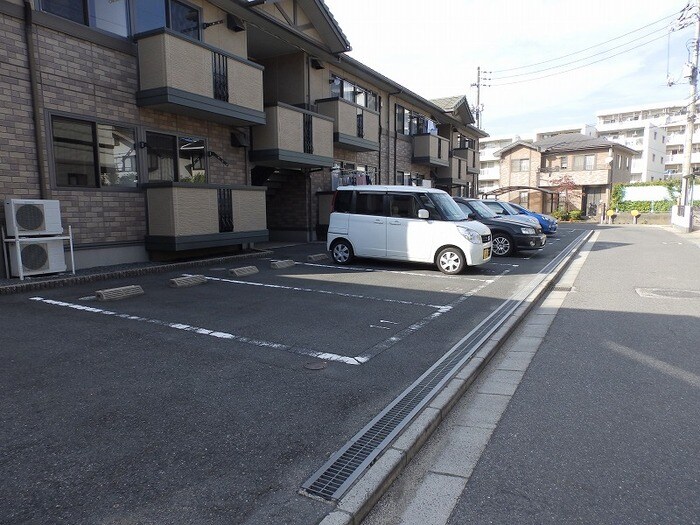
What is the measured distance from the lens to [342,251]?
35.2ft

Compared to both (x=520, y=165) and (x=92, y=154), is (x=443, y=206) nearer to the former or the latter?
(x=92, y=154)

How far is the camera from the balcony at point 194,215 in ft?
30.7

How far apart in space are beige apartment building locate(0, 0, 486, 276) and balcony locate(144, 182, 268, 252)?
0.03 metres

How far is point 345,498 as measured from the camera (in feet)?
7.61

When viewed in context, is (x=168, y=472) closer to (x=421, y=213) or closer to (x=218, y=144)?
(x=421, y=213)

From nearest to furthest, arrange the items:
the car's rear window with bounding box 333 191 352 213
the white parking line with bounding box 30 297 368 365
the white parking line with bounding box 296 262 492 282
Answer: the white parking line with bounding box 30 297 368 365, the white parking line with bounding box 296 262 492 282, the car's rear window with bounding box 333 191 352 213

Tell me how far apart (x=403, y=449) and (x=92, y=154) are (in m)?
8.85

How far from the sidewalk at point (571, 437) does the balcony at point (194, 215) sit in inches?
277

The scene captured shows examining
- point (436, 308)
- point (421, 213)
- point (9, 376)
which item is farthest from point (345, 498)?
point (421, 213)

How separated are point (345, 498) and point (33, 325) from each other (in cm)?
475

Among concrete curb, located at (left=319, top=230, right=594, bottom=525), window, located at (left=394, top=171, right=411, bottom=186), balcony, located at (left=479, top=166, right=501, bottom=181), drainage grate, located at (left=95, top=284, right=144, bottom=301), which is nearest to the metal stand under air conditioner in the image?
drainage grate, located at (left=95, top=284, right=144, bottom=301)

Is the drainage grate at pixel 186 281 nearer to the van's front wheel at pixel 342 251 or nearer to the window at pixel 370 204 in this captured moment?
the van's front wheel at pixel 342 251

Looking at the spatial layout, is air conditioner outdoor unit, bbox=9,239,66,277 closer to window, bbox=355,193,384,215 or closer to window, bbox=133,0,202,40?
window, bbox=133,0,202,40

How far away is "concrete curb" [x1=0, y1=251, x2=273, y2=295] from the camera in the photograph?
7.07 meters
